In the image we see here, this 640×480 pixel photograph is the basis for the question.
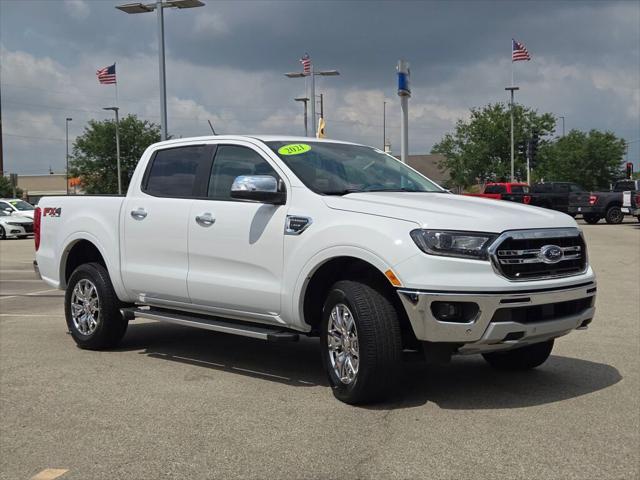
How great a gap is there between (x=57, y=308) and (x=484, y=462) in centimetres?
806

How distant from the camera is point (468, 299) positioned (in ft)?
15.4

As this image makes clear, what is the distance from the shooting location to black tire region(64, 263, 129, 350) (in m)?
7.16

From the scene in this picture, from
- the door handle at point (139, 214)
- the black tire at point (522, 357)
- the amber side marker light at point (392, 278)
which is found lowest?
the black tire at point (522, 357)

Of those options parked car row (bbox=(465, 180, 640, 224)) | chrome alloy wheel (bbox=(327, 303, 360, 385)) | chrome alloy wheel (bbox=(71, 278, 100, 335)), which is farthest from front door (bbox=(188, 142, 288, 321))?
parked car row (bbox=(465, 180, 640, 224))

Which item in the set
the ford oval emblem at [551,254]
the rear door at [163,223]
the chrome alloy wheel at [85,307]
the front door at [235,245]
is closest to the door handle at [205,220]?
the front door at [235,245]

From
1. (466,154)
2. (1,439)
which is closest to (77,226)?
(1,439)

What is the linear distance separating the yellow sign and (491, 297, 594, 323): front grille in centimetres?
223

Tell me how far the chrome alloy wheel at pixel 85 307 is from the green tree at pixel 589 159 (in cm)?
6336

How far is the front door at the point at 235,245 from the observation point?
5.73 meters

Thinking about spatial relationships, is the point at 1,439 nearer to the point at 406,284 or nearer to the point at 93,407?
the point at 93,407

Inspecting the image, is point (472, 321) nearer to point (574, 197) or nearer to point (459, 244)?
point (459, 244)

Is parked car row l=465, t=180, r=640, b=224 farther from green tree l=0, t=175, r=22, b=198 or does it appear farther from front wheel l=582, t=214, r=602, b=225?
green tree l=0, t=175, r=22, b=198

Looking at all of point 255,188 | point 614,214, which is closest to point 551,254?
point 255,188

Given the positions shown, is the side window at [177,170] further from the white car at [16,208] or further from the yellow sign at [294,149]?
the white car at [16,208]
